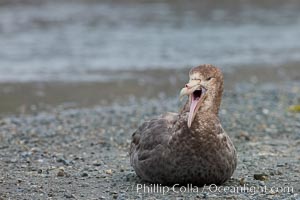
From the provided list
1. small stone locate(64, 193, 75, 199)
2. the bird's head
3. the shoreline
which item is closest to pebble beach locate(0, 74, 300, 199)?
small stone locate(64, 193, 75, 199)

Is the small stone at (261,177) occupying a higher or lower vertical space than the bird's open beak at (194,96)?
lower

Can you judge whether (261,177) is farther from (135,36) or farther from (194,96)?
(135,36)

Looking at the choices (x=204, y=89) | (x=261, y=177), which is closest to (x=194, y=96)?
(x=204, y=89)

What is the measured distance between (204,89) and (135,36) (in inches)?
622

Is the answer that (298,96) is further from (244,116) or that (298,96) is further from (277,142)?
(277,142)

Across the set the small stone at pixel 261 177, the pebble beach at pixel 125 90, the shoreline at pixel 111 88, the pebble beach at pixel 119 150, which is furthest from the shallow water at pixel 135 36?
the small stone at pixel 261 177

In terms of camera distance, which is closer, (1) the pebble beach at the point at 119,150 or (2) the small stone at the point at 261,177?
(1) the pebble beach at the point at 119,150

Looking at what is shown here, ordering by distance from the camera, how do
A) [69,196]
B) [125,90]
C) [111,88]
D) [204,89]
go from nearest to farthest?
[69,196]
[204,89]
[125,90]
[111,88]

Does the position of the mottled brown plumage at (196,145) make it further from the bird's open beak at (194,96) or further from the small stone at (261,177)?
the small stone at (261,177)

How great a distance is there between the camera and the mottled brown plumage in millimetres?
6551

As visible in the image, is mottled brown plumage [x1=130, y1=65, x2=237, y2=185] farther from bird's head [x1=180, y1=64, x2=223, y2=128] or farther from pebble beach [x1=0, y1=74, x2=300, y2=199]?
pebble beach [x1=0, y1=74, x2=300, y2=199]

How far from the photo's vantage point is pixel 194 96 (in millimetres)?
6719

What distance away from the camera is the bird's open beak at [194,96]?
21.3 ft

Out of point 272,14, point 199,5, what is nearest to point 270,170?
point 272,14
